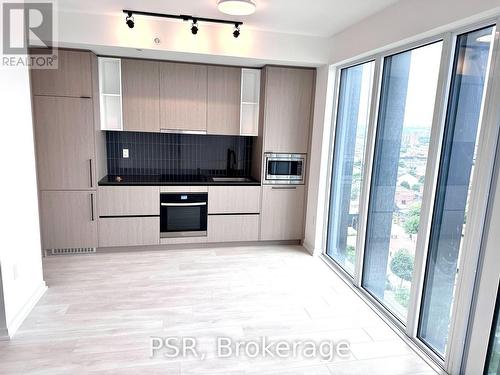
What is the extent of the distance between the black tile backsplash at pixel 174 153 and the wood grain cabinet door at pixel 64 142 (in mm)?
600

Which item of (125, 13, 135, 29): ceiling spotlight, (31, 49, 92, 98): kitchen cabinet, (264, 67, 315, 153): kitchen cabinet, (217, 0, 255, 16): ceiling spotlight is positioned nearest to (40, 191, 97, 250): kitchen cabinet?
(31, 49, 92, 98): kitchen cabinet

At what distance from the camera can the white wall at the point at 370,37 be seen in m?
2.15

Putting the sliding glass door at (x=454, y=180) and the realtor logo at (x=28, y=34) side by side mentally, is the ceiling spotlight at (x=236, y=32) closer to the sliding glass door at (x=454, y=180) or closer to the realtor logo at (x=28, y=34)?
the realtor logo at (x=28, y=34)

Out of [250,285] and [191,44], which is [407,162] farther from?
[191,44]

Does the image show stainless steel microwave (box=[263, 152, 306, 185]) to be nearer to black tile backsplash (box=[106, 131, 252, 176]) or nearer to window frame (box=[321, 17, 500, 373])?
black tile backsplash (box=[106, 131, 252, 176])

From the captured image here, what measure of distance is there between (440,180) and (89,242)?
3.71m

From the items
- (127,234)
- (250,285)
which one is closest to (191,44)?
(127,234)

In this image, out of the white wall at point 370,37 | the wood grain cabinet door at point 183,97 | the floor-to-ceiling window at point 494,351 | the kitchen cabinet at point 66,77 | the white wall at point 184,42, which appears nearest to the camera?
the floor-to-ceiling window at point 494,351

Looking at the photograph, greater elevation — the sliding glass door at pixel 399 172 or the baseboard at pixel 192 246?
the sliding glass door at pixel 399 172

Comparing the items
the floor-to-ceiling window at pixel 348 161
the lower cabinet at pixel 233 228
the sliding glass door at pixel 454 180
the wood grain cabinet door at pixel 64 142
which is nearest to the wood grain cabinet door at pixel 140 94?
the wood grain cabinet door at pixel 64 142

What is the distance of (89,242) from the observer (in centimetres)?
399

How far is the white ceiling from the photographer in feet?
9.49

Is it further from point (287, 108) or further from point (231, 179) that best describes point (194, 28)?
point (231, 179)

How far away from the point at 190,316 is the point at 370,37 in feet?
9.76
